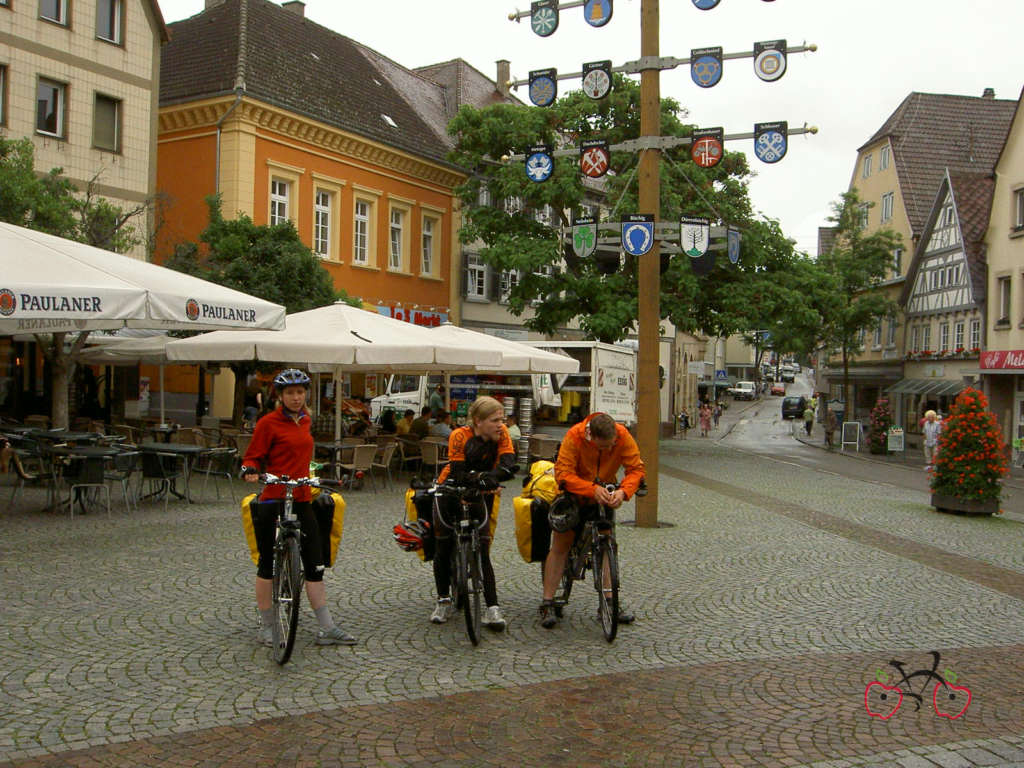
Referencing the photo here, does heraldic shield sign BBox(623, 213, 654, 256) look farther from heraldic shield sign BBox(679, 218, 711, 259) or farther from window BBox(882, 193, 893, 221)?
window BBox(882, 193, 893, 221)

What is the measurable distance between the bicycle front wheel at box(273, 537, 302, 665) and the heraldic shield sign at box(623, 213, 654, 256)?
709 cm

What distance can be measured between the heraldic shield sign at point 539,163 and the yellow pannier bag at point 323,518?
23.5 ft

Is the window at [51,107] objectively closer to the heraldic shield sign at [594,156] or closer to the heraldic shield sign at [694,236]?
the heraldic shield sign at [594,156]

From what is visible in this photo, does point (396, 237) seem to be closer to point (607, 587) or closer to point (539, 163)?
point (539, 163)

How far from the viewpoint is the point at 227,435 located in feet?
52.3

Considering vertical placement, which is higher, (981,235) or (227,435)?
(981,235)

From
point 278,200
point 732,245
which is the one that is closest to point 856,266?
point 278,200

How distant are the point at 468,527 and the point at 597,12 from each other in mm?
7675

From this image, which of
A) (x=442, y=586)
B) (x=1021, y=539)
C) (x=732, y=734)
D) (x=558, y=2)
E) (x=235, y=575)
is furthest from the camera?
(x=1021, y=539)

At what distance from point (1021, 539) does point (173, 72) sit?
2567 cm

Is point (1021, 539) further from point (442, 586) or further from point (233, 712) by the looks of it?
point (233, 712)

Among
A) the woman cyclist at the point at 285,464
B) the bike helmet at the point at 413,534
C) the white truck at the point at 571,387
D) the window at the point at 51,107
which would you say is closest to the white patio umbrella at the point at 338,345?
the white truck at the point at 571,387

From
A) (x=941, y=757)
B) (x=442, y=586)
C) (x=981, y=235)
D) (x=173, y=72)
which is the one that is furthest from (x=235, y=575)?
(x=981, y=235)

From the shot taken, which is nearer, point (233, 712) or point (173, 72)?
point (233, 712)
